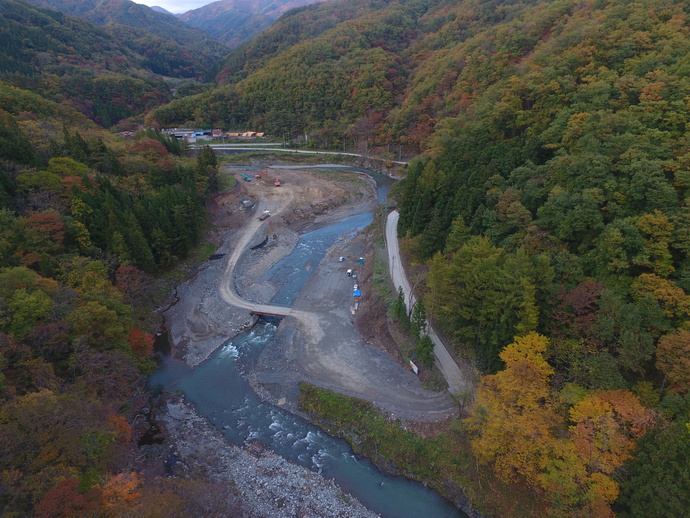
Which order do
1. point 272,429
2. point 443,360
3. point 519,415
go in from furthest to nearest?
point 443,360 → point 272,429 → point 519,415

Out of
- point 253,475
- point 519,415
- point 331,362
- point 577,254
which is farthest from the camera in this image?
point 331,362

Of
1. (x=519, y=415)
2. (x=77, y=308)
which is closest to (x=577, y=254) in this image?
(x=519, y=415)

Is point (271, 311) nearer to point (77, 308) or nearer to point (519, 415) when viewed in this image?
point (77, 308)

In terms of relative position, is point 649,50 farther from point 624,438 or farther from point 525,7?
point 525,7

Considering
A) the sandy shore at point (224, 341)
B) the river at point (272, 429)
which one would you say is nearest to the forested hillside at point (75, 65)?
the sandy shore at point (224, 341)

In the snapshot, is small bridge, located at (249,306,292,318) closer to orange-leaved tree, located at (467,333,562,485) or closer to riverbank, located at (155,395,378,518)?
riverbank, located at (155,395,378,518)

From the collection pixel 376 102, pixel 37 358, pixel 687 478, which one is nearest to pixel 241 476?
pixel 37 358
